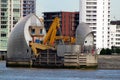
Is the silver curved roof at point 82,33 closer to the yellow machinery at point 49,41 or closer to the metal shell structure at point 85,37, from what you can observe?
the metal shell structure at point 85,37

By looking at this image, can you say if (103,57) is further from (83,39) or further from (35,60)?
(35,60)

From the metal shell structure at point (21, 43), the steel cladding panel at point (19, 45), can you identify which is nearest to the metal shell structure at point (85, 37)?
the metal shell structure at point (21, 43)

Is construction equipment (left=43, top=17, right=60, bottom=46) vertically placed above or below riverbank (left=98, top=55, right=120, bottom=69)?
above

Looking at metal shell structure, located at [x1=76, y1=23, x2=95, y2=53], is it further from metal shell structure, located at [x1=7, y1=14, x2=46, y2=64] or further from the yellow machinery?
metal shell structure, located at [x1=7, y1=14, x2=46, y2=64]

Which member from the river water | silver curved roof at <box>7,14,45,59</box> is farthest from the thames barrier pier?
the river water

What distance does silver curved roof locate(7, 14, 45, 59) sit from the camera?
153 m

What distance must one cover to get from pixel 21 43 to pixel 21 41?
1.33 feet

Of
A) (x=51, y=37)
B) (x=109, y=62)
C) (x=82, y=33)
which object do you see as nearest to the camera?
(x=109, y=62)

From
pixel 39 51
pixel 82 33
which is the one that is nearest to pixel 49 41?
pixel 39 51

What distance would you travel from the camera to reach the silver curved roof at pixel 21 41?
502ft

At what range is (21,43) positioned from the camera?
153875 millimetres

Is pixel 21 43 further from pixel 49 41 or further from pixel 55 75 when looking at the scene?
pixel 55 75

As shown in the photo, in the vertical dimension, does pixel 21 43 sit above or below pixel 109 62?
above

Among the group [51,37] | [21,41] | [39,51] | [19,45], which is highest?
[51,37]
